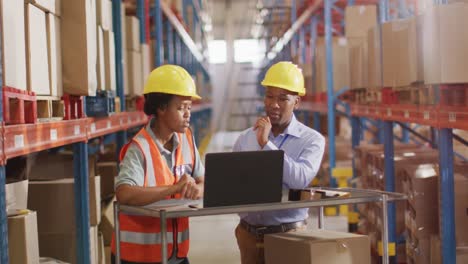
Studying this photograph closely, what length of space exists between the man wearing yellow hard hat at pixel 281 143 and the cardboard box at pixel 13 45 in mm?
1261

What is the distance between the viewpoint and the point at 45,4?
14.6ft

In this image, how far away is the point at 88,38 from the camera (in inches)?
198

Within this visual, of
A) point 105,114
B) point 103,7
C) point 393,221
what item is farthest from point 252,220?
point 393,221

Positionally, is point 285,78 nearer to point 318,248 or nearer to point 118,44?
point 318,248

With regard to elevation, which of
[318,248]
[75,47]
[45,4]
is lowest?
[318,248]

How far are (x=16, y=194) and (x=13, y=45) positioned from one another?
1.23m

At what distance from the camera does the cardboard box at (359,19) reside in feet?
32.4

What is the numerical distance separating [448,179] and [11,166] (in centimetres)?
305

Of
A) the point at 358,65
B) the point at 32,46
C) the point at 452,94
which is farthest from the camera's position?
the point at 358,65

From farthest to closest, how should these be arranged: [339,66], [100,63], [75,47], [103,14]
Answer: [339,66] < [103,14] < [100,63] < [75,47]

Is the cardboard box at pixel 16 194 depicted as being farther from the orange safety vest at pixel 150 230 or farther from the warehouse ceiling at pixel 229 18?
the warehouse ceiling at pixel 229 18

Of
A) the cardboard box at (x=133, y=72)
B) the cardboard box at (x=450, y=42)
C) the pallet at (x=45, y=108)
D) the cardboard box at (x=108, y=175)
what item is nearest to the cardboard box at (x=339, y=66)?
Result: the cardboard box at (x=133, y=72)

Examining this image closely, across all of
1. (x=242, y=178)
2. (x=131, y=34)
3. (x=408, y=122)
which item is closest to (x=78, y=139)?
(x=242, y=178)

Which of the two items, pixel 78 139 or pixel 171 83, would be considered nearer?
pixel 171 83
